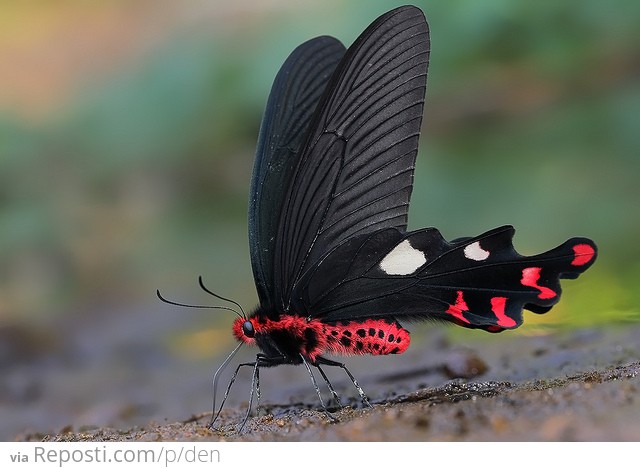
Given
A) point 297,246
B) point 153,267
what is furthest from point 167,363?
point 297,246

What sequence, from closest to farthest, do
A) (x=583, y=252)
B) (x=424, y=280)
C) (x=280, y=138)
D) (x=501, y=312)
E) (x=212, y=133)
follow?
(x=583, y=252) < (x=501, y=312) < (x=424, y=280) < (x=280, y=138) < (x=212, y=133)

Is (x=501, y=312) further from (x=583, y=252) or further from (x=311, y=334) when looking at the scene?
(x=311, y=334)

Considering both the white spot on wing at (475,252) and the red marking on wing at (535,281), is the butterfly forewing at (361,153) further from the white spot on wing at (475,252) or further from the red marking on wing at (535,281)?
the red marking on wing at (535,281)

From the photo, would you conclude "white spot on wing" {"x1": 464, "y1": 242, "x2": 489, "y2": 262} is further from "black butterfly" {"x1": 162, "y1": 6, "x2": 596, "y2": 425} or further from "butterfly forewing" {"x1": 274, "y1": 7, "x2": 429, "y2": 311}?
"butterfly forewing" {"x1": 274, "y1": 7, "x2": 429, "y2": 311}

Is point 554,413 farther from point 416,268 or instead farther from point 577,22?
point 577,22

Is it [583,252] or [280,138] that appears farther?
[280,138]

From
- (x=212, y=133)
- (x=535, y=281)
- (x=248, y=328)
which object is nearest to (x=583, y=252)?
(x=535, y=281)

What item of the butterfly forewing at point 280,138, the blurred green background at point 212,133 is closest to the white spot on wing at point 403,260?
the butterfly forewing at point 280,138
